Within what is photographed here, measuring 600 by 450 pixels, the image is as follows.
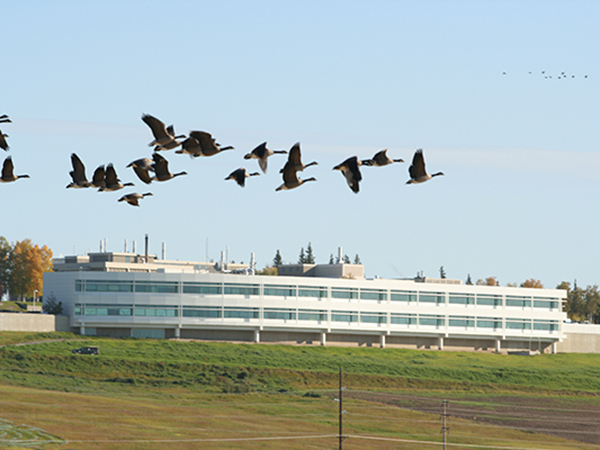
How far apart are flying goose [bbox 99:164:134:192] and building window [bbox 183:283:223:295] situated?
411 ft

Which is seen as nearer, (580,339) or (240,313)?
(240,313)

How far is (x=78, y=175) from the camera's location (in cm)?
2619

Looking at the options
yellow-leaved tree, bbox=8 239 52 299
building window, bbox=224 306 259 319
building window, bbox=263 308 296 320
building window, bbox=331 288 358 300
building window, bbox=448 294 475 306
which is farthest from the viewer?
yellow-leaved tree, bbox=8 239 52 299

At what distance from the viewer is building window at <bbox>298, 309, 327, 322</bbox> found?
155m

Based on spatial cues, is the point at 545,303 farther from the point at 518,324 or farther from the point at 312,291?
the point at 312,291

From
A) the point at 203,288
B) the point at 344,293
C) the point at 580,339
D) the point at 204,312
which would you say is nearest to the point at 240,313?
the point at 204,312

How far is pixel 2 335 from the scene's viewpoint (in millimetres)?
137000

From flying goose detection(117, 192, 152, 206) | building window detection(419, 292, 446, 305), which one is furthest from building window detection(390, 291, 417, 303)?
flying goose detection(117, 192, 152, 206)

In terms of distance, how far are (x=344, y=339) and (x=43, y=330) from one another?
49.2 metres

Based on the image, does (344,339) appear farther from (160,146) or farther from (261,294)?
(160,146)

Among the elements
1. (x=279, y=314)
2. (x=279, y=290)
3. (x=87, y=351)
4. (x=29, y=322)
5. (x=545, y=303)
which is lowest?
(x=87, y=351)

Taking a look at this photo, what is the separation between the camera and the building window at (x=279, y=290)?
154 m

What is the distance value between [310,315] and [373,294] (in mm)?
12686

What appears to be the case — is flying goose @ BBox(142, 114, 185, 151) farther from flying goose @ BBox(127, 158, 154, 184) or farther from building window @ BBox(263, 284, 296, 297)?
building window @ BBox(263, 284, 296, 297)
